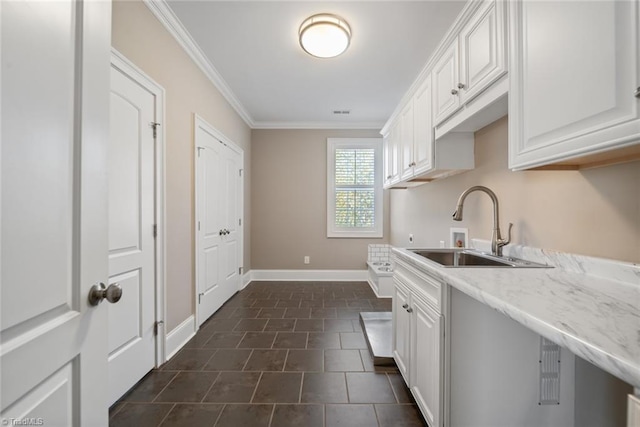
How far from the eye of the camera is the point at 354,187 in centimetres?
482

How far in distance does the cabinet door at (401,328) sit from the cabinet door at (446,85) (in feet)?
A: 4.17

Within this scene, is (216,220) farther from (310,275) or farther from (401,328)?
(401,328)

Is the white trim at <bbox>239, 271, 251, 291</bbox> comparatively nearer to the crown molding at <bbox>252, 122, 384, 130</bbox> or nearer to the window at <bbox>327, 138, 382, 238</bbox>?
the window at <bbox>327, 138, 382, 238</bbox>

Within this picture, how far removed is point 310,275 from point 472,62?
12.6ft

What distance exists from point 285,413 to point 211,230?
6.86 feet

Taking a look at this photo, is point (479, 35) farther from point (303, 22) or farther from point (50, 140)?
point (50, 140)

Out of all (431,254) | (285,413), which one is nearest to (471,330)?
(431,254)

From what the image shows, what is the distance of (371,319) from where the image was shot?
9.11 feet

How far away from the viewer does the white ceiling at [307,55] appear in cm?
210

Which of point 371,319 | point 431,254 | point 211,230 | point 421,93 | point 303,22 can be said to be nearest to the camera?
point 431,254

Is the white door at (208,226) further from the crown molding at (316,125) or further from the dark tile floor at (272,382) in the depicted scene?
the crown molding at (316,125)

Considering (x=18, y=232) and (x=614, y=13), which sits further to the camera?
(x=614, y=13)

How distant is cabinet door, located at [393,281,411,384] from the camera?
5.67ft

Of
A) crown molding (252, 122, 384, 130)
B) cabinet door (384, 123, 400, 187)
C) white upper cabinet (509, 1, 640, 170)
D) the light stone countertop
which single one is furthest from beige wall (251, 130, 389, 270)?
white upper cabinet (509, 1, 640, 170)
